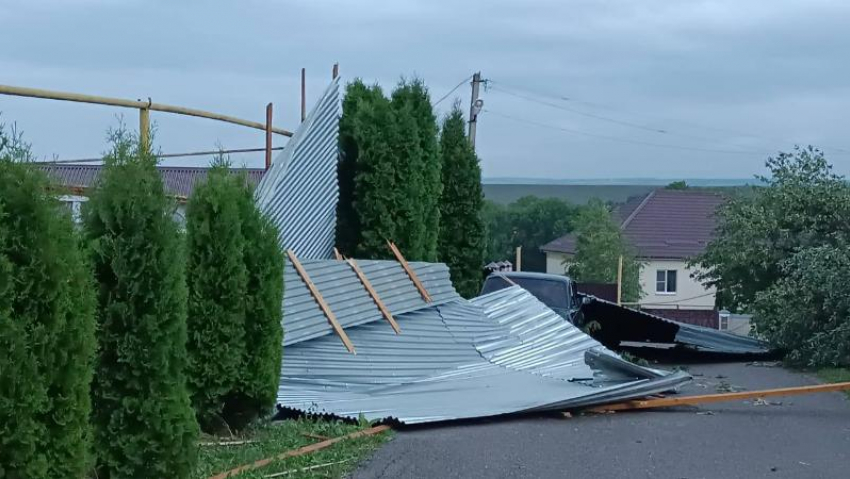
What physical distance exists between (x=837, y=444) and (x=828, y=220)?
37.6ft

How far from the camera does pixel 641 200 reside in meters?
67.8

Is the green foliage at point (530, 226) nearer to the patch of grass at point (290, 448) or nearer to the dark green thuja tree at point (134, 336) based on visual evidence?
the patch of grass at point (290, 448)

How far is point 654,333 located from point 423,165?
6.22m

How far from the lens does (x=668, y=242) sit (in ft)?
201

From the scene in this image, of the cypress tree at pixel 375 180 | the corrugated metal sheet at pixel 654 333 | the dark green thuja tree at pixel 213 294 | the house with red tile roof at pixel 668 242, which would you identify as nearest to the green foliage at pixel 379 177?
the cypress tree at pixel 375 180

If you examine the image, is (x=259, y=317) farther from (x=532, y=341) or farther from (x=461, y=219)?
(x=461, y=219)

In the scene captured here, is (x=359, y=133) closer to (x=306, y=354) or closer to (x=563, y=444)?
(x=306, y=354)

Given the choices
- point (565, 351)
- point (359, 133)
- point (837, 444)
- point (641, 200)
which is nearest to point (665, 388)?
point (837, 444)

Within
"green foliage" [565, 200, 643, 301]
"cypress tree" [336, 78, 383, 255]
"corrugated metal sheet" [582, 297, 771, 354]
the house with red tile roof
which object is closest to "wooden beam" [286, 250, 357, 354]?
"cypress tree" [336, 78, 383, 255]

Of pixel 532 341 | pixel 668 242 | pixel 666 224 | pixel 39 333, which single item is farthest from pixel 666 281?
pixel 39 333

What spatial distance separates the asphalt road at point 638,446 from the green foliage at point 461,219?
9.11 m

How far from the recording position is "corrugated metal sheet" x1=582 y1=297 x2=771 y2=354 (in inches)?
806

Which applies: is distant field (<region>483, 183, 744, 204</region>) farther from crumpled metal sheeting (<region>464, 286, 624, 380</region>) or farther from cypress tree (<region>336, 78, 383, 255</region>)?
crumpled metal sheeting (<region>464, 286, 624, 380</region>)

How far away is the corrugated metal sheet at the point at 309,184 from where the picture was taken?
44.2 feet
